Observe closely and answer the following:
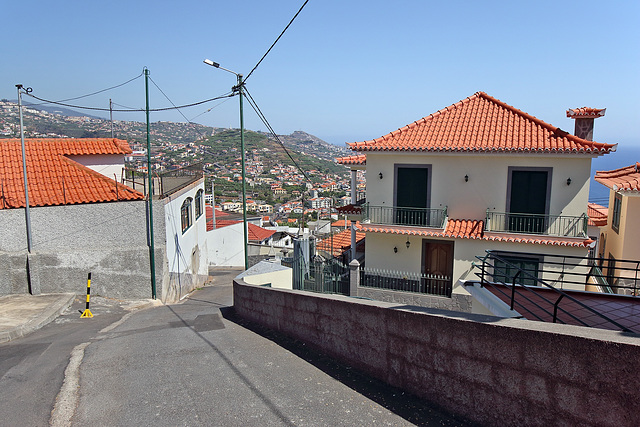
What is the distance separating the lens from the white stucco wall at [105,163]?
55.0ft

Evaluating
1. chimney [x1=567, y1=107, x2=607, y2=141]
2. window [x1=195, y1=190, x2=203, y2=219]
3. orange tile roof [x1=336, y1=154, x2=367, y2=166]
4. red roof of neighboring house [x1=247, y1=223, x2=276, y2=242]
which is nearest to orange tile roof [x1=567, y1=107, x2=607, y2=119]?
chimney [x1=567, y1=107, x2=607, y2=141]

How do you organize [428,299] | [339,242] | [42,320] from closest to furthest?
[42,320]
[428,299]
[339,242]

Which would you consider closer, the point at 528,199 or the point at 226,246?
the point at 528,199

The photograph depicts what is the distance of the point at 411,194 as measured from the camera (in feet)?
52.4

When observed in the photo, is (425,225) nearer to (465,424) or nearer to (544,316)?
(544,316)

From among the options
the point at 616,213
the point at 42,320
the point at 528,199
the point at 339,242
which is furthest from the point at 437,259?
the point at 42,320

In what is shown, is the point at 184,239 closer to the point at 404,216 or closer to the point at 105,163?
the point at 105,163

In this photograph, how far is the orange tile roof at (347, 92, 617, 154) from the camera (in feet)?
46.2

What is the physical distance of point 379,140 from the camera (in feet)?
52.5

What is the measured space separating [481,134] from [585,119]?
140 inches

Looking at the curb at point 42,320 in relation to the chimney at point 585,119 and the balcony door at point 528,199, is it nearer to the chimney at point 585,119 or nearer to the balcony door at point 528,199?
the balcony door at point 528,199

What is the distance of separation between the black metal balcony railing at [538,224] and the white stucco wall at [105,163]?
13.5 meters

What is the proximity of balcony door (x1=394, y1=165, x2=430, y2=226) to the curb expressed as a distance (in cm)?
1035

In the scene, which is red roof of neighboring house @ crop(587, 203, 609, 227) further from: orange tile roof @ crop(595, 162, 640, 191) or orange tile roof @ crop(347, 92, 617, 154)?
orange tile roof @ crop(347, 92, 617, 154)
